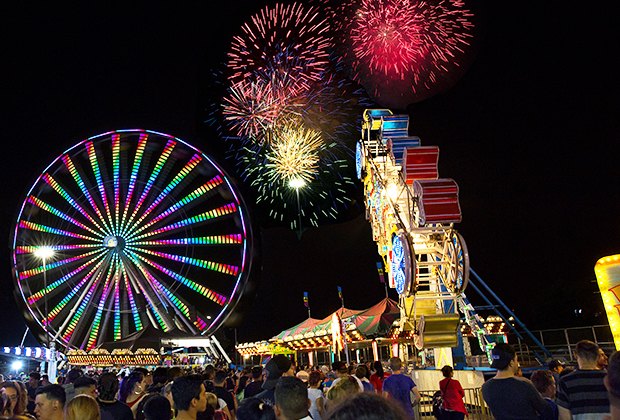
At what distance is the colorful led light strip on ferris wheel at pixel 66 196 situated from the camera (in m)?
28.3

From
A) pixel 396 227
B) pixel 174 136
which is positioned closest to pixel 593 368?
pixel 396 227

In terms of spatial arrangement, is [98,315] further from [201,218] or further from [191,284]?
[201,218]

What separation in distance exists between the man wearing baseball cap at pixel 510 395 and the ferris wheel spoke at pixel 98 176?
1122 inches

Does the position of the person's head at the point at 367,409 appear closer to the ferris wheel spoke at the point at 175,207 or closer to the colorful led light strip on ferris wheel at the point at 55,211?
the ferris wheel spoke at the point at 175,207

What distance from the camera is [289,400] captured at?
127 inches

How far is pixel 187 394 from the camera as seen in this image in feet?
11.3

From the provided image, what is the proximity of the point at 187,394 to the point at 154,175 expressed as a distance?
28.4 meters

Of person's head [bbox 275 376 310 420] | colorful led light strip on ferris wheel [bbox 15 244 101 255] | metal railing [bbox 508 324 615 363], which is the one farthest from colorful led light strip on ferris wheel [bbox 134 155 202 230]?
person's head [bbox 275 376 310 420]

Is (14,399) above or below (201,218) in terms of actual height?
below

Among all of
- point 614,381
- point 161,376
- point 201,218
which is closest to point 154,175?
point 201,218

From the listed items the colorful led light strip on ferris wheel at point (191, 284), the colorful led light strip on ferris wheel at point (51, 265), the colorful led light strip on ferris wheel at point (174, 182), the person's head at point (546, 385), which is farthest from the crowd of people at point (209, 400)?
the colorful led light strip on ferris wheel at point (51, 265)

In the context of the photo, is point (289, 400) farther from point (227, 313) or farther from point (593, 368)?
point (227, 313)

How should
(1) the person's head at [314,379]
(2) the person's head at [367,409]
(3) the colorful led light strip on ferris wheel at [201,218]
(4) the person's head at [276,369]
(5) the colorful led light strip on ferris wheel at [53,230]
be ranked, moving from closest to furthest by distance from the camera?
(2) the person's head at [367,409] → (4) the person's head at [276,369] → (1) the person's head at [314,379] → (5) the colorful led light strip on ferris wheel at [53,230] → (3) the colorful led light strip on ferris wheel at [201,218]

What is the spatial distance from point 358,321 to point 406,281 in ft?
37.8
